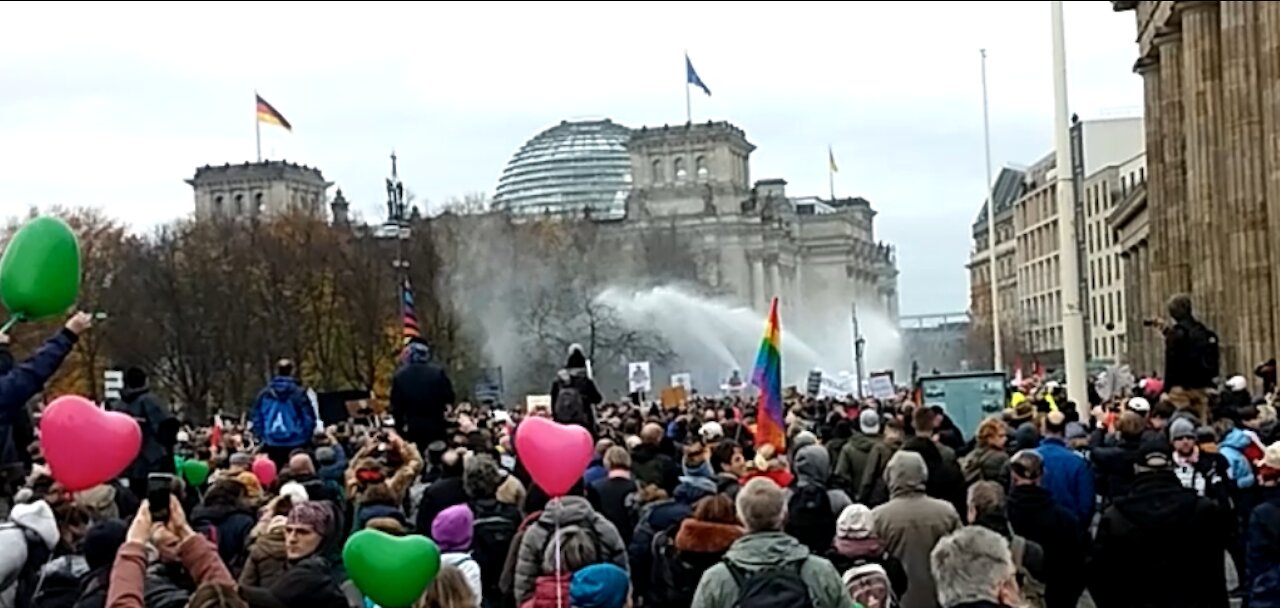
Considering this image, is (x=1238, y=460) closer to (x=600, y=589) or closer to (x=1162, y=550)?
(x=1162, y=550)

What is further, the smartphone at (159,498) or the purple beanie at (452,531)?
the purple beanie at (452,531)

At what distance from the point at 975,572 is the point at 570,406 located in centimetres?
1272

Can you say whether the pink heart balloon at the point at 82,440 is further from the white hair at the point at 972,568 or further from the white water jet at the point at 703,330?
the white water jet at the point at 703,330

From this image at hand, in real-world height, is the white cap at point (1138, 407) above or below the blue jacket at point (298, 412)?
below

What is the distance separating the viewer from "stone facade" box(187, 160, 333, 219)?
12950cm

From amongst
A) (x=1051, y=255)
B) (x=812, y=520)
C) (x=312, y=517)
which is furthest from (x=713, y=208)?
(x=312, y=517)

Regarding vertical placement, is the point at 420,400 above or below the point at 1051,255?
below

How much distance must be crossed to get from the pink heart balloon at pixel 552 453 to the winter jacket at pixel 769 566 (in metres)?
1.66

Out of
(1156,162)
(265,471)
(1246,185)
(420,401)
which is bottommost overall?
(265,471)

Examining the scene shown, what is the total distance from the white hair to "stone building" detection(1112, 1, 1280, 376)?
26204 millimetres

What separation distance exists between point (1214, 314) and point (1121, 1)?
13.4 m

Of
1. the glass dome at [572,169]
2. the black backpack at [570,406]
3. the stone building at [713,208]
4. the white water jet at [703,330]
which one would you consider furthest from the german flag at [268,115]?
the glass dome at [572,169]

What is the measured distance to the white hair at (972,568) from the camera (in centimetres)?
756

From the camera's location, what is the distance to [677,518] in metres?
12.4
